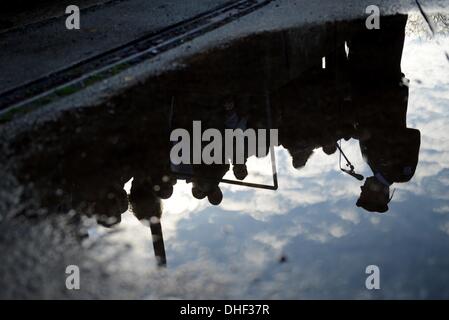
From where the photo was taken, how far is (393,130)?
4.60 meters

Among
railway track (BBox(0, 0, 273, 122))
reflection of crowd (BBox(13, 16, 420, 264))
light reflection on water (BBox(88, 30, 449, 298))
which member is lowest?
light reflection on water (BBox(88, 30, 449, 298))

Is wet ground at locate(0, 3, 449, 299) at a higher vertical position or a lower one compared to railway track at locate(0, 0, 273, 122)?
lower

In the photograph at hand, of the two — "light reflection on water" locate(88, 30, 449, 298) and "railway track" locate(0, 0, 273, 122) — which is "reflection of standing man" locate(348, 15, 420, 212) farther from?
"railway track" locate(0, 0, 273, 122)

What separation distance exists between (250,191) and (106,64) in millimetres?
3788

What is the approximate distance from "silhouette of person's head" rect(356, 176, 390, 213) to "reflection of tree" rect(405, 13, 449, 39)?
412 centimetres

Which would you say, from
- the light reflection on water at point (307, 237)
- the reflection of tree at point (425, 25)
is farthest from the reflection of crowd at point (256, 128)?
the reflection of tree at point (425, 25)

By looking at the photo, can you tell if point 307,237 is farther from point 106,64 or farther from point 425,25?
point 425,25

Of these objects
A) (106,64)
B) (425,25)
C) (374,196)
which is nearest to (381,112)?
(374,196)

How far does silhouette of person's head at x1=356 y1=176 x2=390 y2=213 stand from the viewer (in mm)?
3646

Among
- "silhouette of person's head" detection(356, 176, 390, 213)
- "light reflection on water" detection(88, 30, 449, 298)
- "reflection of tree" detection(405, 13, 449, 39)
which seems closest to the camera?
"light reflection on water" detection(88, 30, 449, 298)

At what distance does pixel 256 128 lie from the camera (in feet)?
16.4

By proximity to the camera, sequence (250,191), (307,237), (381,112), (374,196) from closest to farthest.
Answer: (307,237) → (374,196) → (250,191) → (381,112)

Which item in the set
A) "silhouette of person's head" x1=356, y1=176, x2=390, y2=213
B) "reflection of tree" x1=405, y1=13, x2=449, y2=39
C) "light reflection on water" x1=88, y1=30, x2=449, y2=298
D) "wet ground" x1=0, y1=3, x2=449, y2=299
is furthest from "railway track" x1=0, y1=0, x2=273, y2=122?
"silhouette of person's head" x1=356, y1=176, x2=390, y2=213

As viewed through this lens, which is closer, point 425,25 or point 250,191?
point 250,191
